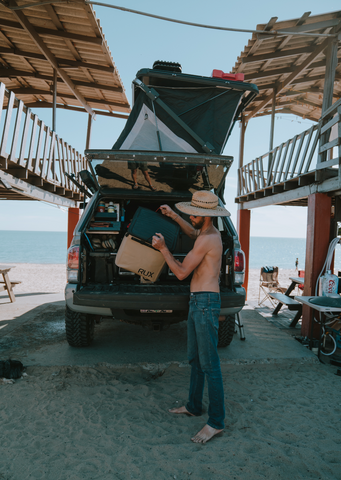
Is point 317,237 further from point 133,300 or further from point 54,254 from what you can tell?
point 54,254

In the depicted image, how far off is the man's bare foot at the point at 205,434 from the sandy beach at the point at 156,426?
0.15 ft

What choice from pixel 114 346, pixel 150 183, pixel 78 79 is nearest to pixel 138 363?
pixel 114 346

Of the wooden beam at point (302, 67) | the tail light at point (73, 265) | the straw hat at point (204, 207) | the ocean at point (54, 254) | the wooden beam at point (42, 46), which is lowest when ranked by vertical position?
the ocean at point (54, 254)

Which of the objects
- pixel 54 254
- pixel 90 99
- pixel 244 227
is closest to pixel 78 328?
pixel 244 227

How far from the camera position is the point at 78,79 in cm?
966

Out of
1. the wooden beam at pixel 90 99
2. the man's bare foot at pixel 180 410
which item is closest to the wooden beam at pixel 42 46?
the wooden beam at pixel 90 99

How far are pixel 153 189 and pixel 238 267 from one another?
159cm

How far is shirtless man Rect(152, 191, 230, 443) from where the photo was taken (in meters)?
2.61

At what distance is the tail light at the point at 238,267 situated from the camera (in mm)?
3943

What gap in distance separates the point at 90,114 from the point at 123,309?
991cm

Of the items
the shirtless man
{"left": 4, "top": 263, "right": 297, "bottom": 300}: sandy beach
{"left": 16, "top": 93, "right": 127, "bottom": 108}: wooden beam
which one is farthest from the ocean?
the shirtless man

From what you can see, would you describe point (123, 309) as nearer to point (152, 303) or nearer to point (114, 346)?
point (152, 303)

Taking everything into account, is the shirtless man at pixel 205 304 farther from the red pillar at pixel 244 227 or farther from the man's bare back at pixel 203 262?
the red pillar at pixel 244 227

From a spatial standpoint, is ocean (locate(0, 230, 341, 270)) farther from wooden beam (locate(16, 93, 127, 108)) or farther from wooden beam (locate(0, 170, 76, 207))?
wooden beam (locate(0, 170, 76, 207))
